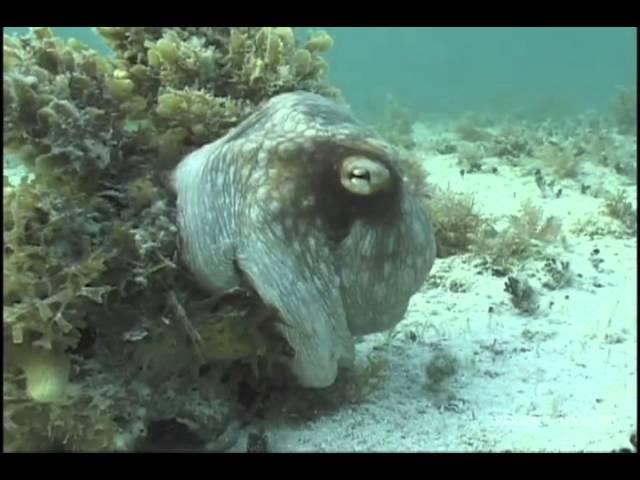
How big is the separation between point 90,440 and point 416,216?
2.02m

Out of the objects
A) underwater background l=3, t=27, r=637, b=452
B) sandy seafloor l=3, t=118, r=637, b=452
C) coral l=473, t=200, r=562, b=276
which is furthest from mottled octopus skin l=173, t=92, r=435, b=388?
coral l=473, t=200, r=562, b=276

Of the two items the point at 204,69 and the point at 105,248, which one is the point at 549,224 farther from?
the point at 105,248

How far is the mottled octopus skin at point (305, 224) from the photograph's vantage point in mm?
3404

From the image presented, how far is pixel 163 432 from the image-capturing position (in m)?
3.57

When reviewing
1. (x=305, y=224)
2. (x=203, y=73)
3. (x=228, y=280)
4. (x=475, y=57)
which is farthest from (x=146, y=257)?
(x=475, y=57)

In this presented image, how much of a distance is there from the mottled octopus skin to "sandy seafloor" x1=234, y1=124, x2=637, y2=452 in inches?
18.6

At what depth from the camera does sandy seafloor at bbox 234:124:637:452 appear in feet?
11.6

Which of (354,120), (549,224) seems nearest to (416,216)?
(354,120)

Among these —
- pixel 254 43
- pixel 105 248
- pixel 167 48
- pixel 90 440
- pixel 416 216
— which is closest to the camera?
pixel 90 440

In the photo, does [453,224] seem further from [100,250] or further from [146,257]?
[100,250]

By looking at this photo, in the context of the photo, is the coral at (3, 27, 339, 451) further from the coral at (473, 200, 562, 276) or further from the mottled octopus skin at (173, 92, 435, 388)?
the coral at (473, 200, 562, 276)

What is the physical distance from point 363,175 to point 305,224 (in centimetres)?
39

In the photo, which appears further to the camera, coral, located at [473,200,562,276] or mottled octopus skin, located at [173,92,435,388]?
coral, located at [473,200,562,276]

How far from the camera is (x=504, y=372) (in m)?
4.25
